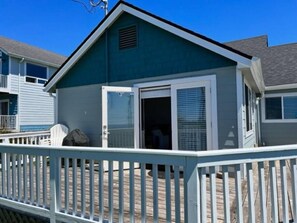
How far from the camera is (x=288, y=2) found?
1104cm

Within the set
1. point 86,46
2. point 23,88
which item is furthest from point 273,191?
point 23,88

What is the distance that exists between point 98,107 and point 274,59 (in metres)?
9.84

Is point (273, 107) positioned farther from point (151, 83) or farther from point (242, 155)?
point (242, 155)

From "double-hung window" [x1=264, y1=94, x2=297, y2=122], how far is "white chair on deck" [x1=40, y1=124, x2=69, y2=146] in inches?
325

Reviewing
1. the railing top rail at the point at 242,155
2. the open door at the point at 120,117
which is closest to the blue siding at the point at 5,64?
the open door at the point at 120,117

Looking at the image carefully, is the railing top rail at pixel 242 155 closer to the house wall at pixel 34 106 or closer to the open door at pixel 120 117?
the open door at pixel 120 117

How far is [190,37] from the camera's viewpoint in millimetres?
6250

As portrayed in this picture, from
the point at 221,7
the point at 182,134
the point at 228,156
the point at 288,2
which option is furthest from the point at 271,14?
the point at 228,156

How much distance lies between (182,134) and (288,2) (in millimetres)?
8682

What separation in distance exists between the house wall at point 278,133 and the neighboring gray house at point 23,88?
47.3 feet

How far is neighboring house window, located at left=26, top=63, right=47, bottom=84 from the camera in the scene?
17825mm

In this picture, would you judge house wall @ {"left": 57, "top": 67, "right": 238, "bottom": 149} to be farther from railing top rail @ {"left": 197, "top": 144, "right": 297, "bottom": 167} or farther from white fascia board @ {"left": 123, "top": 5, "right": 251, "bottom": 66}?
railing top rail @ {"left": 197, "top": 144, "right": 297, "bottom": 167}

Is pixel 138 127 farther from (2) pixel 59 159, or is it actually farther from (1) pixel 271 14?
(1) pixel 271 14

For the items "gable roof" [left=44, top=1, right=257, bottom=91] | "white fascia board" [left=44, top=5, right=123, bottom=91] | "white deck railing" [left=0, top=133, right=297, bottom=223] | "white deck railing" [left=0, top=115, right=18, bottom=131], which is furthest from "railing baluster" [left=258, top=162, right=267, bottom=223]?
"white deck railing" [left=0, top=115, right=18, bottom=131]
